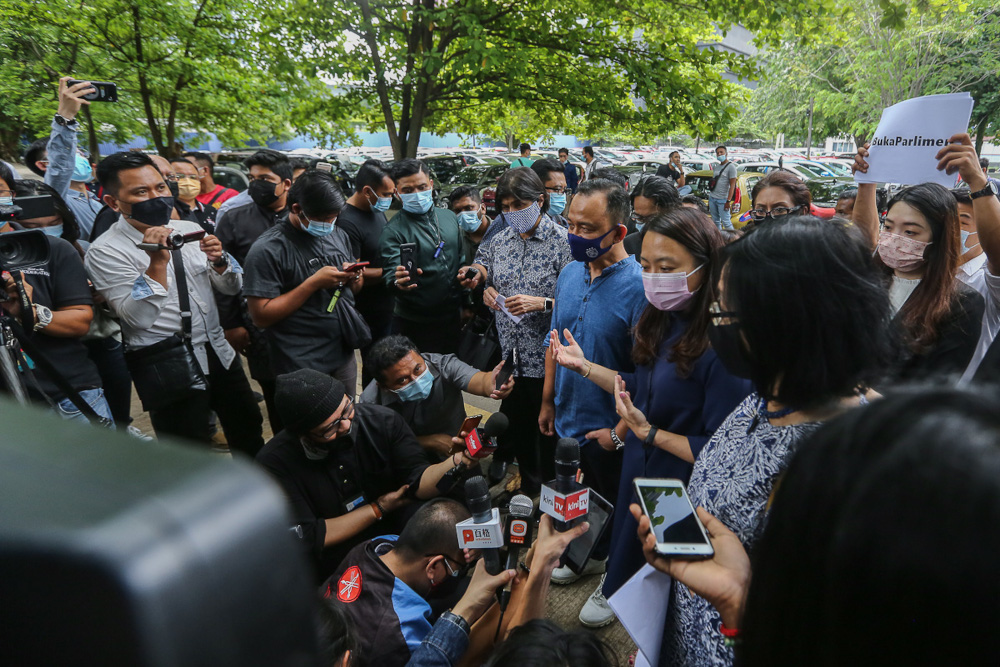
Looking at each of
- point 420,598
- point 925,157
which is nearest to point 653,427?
point 420,598

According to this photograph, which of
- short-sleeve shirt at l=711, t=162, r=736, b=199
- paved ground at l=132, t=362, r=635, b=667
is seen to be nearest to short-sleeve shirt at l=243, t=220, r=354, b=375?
paved ground at l=132, t=362, r=635, b=667

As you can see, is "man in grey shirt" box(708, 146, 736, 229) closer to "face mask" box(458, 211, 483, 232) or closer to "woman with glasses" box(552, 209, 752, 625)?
"face mask" box(458, 211, 483, 232)

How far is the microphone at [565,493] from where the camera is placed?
1.81m

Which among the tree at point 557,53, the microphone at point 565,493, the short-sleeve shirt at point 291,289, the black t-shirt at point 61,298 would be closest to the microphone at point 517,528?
the microphone at point 565,493

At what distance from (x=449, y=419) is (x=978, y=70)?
1983 centimetres

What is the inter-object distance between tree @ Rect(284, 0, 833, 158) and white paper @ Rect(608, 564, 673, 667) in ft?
21.3

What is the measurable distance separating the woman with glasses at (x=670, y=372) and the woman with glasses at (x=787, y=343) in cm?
61

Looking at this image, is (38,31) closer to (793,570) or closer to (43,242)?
(43,242)

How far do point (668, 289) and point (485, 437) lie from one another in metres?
0.99

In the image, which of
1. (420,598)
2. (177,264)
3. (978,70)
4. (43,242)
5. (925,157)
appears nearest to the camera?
(420,598)

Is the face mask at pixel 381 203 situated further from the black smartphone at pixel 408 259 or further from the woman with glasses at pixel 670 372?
the woman with glasses at pixel 670 372

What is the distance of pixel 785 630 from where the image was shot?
0.69 metres

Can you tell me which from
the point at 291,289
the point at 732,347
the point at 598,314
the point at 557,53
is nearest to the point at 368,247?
the point at 291,289

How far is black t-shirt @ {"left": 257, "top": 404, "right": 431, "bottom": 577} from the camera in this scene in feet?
8.41
